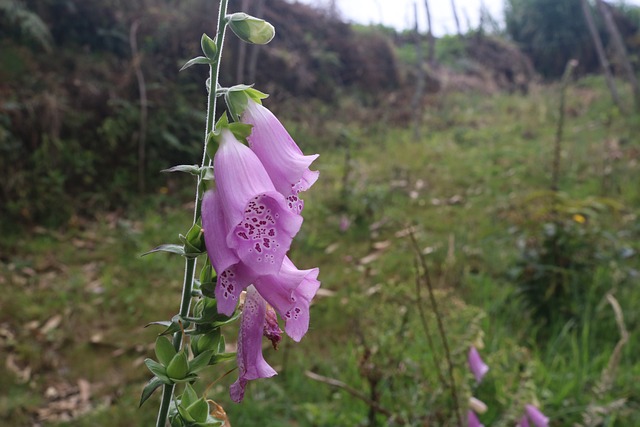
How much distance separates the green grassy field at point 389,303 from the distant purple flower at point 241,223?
1.02 metres

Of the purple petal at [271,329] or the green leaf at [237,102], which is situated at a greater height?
the green leaf at [237,102]

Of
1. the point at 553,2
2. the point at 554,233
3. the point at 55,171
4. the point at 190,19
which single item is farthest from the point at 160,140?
the point at 553,2

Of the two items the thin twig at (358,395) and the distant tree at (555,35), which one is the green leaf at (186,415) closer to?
the thin twig at (358,395)

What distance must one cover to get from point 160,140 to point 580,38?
13.2m

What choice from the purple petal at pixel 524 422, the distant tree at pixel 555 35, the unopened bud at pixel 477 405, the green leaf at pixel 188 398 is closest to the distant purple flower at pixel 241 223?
the green leaf at pixel 188 398

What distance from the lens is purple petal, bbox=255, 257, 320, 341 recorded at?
0.74m

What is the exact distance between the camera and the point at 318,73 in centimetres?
1125

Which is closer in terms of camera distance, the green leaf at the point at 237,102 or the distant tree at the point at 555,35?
the green leaf at the point at 237,102

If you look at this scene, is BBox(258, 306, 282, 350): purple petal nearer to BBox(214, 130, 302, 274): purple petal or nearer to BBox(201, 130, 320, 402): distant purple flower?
BBox(201, 130, 320, 402): distant purple flower

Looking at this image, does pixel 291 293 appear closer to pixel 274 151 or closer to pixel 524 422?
pixel 274 151

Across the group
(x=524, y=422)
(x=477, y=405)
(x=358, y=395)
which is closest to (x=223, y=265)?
(x=358, y=395)

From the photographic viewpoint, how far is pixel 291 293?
75 centimetres

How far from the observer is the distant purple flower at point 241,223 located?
0.68m

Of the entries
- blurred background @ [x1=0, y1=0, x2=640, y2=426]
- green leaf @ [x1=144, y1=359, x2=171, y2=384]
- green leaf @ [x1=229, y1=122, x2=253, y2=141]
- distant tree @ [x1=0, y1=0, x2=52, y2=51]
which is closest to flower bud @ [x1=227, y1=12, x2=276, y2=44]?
green leaf @ [x1=229, y1=122, x2=253, y2=141]
